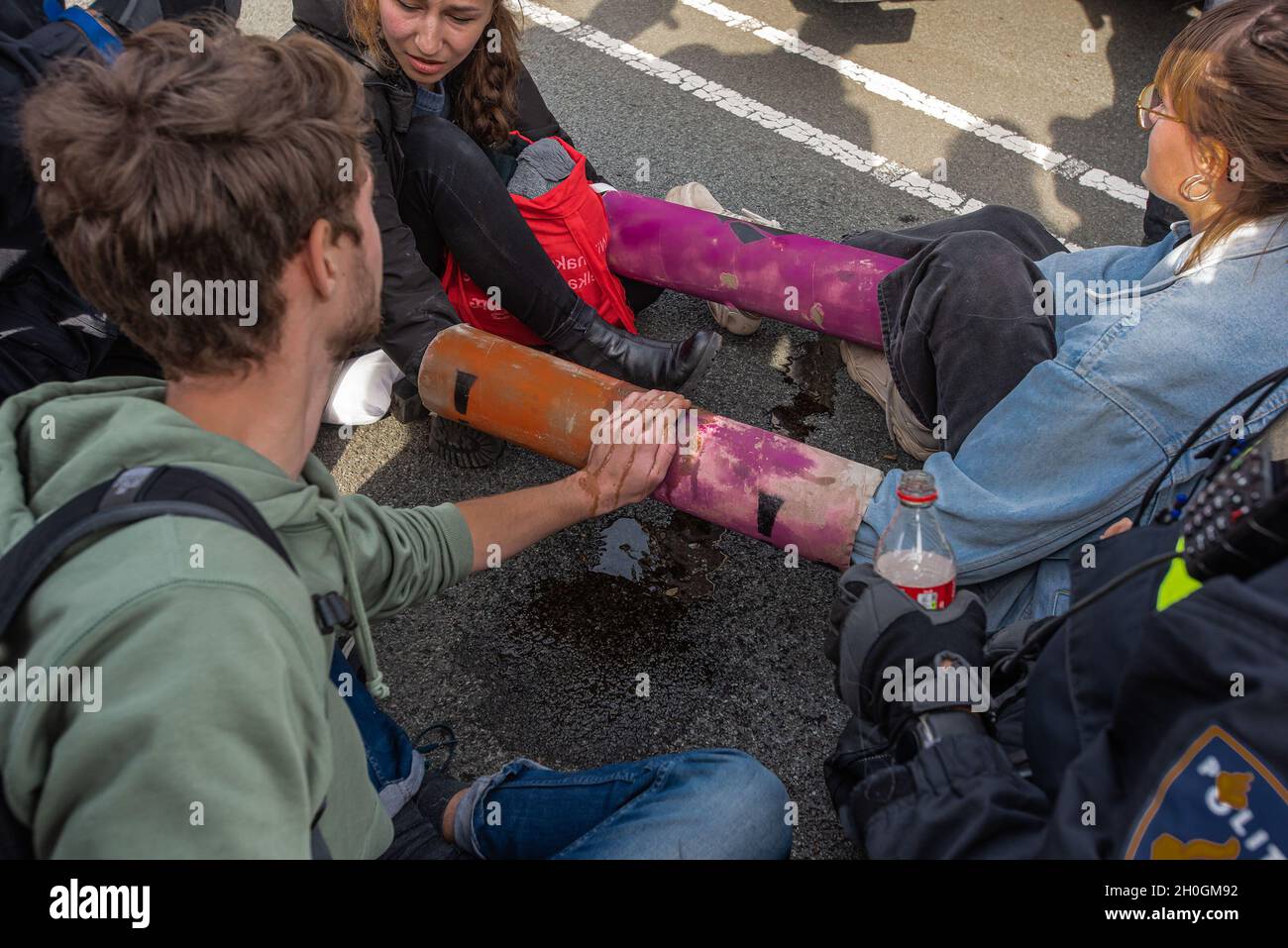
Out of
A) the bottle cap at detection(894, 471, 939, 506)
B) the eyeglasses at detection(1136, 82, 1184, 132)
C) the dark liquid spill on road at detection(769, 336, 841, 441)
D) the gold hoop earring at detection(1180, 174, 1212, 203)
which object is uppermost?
the eyeglasses at detection(1136, 82, 1184, 132)

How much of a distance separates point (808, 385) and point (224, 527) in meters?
2.40

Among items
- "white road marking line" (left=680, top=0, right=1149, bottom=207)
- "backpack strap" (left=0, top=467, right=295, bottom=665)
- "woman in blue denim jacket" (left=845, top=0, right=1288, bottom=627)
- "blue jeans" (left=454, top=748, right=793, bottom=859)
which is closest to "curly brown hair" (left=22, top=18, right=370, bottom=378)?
"backpack strap" (left=0, top=467, right=295, bottom=665)

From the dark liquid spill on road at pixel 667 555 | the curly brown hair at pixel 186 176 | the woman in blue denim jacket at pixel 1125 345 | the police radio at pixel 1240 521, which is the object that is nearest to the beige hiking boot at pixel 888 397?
the woman in blue denim jacket at pixel 1125 345

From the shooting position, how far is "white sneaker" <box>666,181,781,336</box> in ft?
11.5

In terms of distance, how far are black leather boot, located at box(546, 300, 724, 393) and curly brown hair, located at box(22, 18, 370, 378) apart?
1.64 m

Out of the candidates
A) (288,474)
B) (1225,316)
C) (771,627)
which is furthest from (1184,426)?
(288,474)

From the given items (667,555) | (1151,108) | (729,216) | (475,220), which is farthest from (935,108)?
(667,555)

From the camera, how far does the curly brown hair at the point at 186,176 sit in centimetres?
142

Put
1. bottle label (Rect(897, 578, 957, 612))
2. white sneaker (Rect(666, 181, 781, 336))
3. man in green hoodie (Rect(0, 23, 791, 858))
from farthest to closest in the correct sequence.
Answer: white sneaker (Rect(666, 181, 781, 336)) < bottle label (Rect(897, 578, 957, 612)) < man in green hoodie (Rect(0, 23, 791, 858))

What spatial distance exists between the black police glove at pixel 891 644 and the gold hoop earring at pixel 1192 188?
3.36 ft

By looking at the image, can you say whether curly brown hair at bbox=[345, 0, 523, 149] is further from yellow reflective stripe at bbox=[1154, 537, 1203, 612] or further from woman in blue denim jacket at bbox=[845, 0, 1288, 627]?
yellow reflective stripe at bbox=[1154, 537, 1203, 612]

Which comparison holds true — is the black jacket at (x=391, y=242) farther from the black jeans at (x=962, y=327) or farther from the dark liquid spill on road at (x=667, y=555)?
the black jeans at (x=962, y=327)

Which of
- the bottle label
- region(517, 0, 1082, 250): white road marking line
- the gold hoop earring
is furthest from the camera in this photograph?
region(517, 0, 1082, 250): white road marking line
